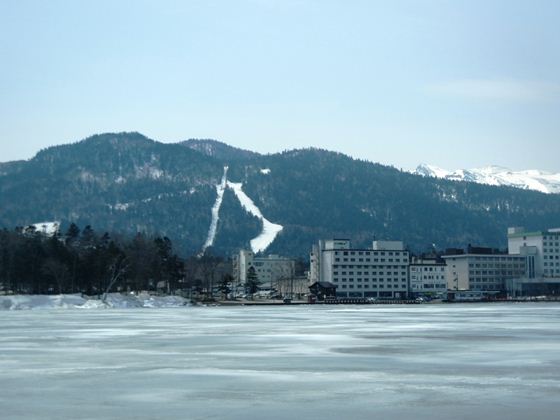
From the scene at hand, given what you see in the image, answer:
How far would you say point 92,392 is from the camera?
27.8 m

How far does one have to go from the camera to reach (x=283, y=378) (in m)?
31.3

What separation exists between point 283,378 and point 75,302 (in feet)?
369

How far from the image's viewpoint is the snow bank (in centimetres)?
13350

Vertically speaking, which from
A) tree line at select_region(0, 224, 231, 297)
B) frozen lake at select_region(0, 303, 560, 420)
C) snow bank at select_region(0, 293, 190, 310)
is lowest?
frozen lake at select_region(0, 303, 560, 420)

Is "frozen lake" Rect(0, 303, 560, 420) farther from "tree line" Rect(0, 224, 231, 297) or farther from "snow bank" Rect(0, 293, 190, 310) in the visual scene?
"tree line" Rect(0, 224, 231, 297)

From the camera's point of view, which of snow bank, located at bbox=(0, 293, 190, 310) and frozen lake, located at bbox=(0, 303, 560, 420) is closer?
frozen lake, located at bbox=(0, 303, 560, 420)

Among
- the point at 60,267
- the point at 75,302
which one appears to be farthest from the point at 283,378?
the point at 60,267

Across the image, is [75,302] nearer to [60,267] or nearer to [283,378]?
[60,267]

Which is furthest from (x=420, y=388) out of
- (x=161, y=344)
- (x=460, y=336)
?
(x=460, y=336)

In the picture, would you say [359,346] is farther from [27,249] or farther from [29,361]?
[27,249]

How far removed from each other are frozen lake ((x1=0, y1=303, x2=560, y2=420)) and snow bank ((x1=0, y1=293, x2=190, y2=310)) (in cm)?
8440

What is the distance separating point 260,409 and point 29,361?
16958 millimetres

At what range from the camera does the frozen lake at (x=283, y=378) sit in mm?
24016

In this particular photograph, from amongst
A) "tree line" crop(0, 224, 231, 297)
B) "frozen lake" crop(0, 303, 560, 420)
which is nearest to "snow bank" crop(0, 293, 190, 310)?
"tree line" crop(0, 224, 231, 297)
